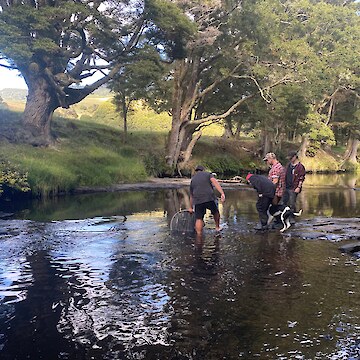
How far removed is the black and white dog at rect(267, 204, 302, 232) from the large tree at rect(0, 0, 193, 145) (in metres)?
15.8

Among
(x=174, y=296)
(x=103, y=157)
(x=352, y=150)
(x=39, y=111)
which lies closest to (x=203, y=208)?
(x=174, y=296)

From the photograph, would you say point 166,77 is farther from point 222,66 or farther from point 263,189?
point 263,189

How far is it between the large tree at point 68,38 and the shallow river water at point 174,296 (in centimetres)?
1419

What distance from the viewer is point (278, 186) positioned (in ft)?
43.8

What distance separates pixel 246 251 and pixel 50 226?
6.59 meters

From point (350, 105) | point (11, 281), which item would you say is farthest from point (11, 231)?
point (350, 105)

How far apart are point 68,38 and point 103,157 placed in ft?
24.2

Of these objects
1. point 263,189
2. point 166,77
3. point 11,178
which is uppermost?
point 166,77

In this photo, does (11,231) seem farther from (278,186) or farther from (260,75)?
(260,75)

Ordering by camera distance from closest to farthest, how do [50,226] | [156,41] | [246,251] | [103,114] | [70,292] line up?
[70,292]
[246,251]
[50,226]
[156,41]
[103,114]

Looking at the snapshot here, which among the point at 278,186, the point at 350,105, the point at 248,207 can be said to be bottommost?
the point at 248,207

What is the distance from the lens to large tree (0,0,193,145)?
955 inches

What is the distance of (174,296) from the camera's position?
7352 mm

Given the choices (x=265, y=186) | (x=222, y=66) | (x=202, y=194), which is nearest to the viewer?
(x=202, y=194)
